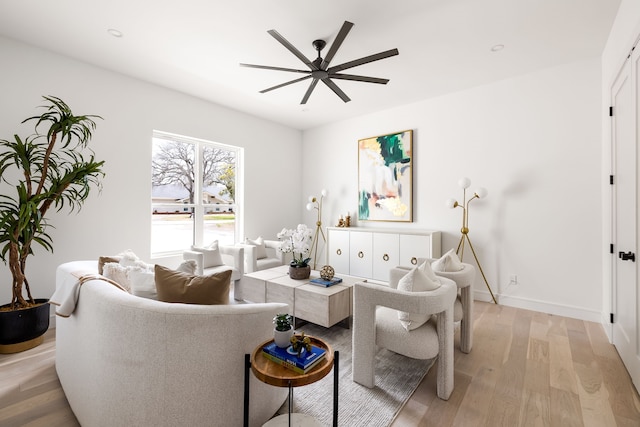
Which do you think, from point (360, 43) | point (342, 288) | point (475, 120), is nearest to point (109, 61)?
point (360, 43)

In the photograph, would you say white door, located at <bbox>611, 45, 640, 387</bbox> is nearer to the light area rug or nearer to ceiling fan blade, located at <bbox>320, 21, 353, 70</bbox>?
the light area rug

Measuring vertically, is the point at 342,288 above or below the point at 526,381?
above

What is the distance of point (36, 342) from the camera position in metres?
2.56

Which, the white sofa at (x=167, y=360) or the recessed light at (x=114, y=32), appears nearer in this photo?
the white sofa at (x=167, y=360)

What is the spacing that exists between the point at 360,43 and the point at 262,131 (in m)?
2.83

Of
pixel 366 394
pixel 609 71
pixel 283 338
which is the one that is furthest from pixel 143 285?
pixel 609 71

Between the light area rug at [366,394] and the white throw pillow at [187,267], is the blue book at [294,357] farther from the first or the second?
the white throw pillow at [187,267]

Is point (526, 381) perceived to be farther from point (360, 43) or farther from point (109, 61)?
point (109, 61)

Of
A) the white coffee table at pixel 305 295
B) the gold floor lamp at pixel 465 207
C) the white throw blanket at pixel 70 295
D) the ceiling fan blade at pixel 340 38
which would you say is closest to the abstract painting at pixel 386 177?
the gold floor lamp at pixel 465 207

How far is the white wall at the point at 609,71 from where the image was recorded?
6.72ft

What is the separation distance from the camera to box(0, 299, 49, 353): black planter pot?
2373mm

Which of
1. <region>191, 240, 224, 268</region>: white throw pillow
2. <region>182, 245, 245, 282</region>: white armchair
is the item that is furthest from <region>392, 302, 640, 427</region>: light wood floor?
<region>191, 240, 224, 268</region>: white throw pillow

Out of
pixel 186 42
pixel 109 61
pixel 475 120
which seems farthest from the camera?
pixel 475 120

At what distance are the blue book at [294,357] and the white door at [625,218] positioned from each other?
224 centimetres
